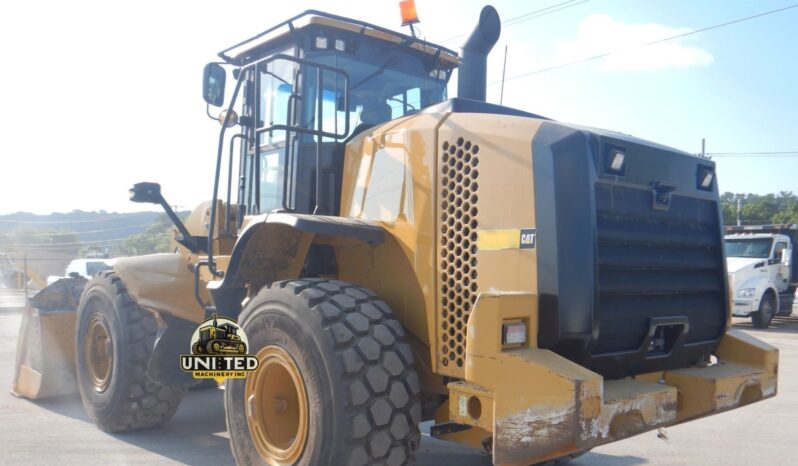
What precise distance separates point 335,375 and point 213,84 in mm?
2772

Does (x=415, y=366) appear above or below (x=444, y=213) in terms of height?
below

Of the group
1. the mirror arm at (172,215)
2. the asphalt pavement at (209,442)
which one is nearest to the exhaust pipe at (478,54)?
the mirror arm at (172,215)

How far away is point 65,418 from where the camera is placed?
21.7 feet

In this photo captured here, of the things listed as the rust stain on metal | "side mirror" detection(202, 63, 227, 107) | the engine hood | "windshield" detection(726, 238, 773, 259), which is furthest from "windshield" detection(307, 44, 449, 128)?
"windshield" detection(726, 238, 773, 259)

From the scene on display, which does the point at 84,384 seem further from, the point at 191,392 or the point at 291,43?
the point at 291,43

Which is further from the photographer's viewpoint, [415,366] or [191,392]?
[191,392]

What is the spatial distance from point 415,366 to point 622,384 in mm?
1085

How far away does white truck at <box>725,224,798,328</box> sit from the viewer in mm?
17078

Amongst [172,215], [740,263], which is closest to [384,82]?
[172,215]

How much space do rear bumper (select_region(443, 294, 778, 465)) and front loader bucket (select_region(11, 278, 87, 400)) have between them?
17.1 feet

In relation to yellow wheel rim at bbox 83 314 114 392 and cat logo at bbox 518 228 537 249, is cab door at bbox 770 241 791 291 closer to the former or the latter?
yellow wheel rim at bbox 83 314 114 392

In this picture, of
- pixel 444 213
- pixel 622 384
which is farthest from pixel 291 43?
pixel 622 384

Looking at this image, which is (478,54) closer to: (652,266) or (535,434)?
(652,266)

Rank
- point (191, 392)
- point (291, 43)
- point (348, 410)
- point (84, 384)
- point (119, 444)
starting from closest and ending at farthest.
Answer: point (348, 410) < point (291, 43) < point (119, 444) < point (84, 384) < point (191, 392)
